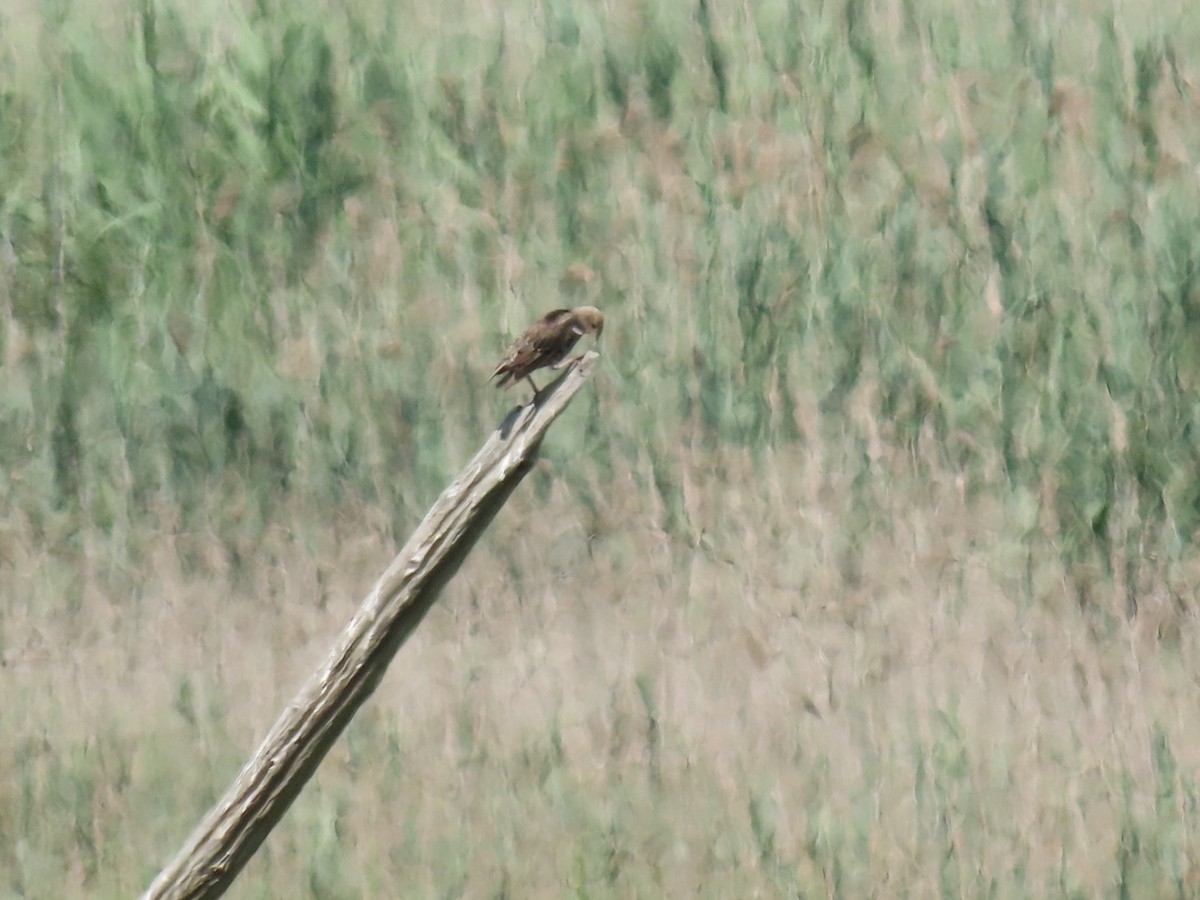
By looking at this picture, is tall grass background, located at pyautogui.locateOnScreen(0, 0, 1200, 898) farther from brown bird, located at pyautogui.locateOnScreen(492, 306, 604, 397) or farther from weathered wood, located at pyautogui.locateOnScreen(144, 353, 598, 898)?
weathered wood, located at pyautogui.locateOnScreen(144, 353, 598, 898)

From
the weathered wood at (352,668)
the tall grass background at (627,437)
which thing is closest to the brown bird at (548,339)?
the weathered wood at (352,668)

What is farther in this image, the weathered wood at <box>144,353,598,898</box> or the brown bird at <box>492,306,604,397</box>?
the brown bird at <box>492,306,604,397</box>

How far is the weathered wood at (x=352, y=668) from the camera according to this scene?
10.3ft

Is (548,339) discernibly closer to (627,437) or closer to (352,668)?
(352,668)

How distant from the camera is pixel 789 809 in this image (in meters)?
5.27

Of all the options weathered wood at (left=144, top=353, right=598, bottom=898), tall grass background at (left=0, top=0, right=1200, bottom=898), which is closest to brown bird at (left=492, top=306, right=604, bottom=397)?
weathered wood at (left=144, top=353, right=598, bottom=898)

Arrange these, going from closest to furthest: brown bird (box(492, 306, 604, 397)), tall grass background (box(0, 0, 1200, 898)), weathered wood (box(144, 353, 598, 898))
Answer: weathered wood (box(144, 353, 598, 898)), brown bird (box(492, 306, 604, 397)), tall grass background (box(0, 0, 1200, 898))

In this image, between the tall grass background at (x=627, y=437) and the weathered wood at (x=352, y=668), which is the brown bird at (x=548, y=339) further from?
the tall grass background at (x=627, y=437)

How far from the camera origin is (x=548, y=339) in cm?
392

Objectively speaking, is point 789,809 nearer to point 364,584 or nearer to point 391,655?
point 364,584

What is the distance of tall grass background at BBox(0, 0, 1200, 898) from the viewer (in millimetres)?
5285

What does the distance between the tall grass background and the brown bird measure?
172 cm

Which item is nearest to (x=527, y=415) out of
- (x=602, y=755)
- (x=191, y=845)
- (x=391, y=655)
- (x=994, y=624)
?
(x=391, y=655)

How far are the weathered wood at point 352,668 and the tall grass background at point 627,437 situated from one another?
6.69ft
